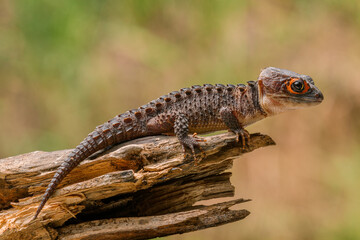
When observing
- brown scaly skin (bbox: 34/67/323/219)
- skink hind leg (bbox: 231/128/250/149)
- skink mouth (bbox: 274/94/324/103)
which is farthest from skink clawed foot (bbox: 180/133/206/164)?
skink mouth (bbox: 274/94/324/103)

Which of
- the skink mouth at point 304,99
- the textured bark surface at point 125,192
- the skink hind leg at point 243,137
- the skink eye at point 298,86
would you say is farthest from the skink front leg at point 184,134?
the skink eye at point 298,86

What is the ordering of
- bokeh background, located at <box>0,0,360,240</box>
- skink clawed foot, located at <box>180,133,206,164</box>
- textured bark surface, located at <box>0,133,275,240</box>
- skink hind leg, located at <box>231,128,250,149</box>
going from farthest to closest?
bokeh background, located at <box>0,0,360,240</box> < skink hind leg, located at <box>231,128,250,149</box> < skink clawed foot, located at <box>180,133,206,164</box> < textured bark surface, located at <box>0,133,275,240</box>

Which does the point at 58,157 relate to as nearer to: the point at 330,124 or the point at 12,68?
the point at 12,68

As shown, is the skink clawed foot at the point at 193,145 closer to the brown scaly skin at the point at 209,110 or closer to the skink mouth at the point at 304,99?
the brown scaly skin at the point at 209,110

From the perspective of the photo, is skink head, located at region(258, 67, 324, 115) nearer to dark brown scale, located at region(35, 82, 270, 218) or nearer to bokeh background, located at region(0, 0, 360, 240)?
dark brown scale, located at region(35, 82, 270, 218)

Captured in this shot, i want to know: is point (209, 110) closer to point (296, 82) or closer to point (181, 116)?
point (181, 116)

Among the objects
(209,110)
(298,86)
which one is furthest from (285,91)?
(209,110)

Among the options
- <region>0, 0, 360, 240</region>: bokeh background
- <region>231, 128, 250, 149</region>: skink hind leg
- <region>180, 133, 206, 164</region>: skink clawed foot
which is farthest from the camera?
<region>0, 0, 360, 240</region>: bokeh background

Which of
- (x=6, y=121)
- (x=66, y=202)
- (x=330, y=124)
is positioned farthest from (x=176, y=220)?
(x=6, y=121)
